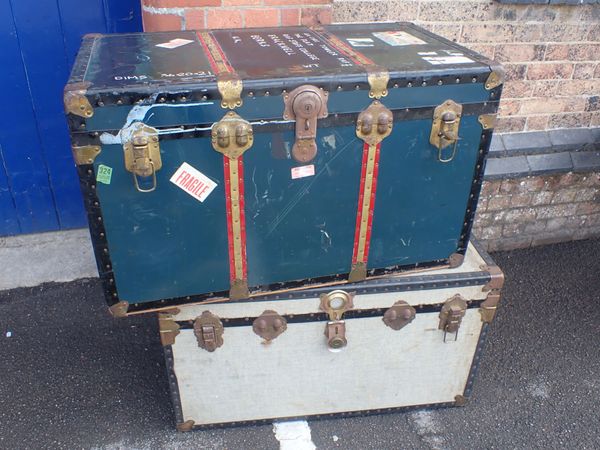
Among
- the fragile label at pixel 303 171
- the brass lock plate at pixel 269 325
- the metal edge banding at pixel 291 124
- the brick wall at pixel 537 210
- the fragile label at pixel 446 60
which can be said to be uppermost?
the fragile label at pixel 446 60

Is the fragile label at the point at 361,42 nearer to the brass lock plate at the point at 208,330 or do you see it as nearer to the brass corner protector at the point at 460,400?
the brass lock plate at the point at 208,330

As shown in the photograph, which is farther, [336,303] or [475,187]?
[336,303]

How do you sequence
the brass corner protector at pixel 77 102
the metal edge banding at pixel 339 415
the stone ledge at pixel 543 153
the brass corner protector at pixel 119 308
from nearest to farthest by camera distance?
the brass corner protector at pixel 77 102 → the brass corner protector at pixel 119 308 → the metal edge banding at pixel 339 415 → the stone ledge at pixel 543 153

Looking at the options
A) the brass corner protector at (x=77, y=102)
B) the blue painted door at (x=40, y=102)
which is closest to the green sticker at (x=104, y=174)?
the brass corner protector at (x=77, y=102)

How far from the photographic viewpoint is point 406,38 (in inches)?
84.2

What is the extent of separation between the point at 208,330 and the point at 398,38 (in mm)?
1304

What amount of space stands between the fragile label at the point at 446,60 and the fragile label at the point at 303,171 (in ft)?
1.69

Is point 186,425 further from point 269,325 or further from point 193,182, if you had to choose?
point 193,182

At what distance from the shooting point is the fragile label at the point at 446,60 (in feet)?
5.89

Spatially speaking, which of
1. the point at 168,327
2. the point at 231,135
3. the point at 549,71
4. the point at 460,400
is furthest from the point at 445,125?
the point at 549,71

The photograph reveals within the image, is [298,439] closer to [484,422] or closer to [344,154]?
[484,422]

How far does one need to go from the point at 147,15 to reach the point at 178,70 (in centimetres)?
87

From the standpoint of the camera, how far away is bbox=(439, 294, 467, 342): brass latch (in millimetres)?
2121

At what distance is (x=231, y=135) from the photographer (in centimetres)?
164
